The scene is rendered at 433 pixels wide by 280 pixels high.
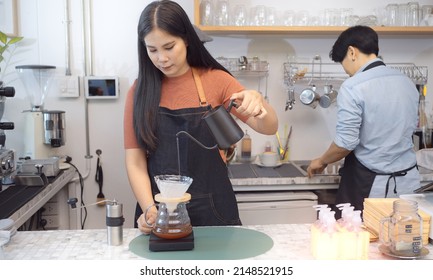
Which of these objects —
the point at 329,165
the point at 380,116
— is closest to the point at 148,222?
the point at 380,116

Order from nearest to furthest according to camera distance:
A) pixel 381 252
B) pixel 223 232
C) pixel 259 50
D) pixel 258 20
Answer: pixel 381 252
pixel 223 232
pixel 258 20
pixel 259 50

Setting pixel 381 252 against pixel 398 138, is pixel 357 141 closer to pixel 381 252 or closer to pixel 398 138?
pixel 398 138

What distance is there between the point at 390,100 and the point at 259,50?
3.78 ft

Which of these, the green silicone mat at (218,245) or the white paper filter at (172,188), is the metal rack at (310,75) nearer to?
the green silicone mat at (218,245)

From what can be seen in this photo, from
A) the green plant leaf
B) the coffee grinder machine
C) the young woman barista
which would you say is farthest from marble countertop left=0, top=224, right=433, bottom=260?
the green plant leaf

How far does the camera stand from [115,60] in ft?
9.97

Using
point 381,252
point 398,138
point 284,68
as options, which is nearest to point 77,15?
point 284,68

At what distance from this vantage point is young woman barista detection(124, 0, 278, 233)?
1719mm

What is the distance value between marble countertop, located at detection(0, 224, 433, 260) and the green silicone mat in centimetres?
3

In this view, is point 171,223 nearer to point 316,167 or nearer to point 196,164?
point 196,164

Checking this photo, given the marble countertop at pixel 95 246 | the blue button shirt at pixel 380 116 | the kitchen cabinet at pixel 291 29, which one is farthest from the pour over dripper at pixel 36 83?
the blue button shirt at pixel 380 116

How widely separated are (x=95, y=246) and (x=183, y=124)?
612 millimetres

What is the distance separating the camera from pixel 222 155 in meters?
1.89

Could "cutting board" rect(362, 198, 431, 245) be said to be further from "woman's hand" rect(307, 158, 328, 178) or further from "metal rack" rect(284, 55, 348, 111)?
"metal rack" rect(284, 55, 348, 111)
